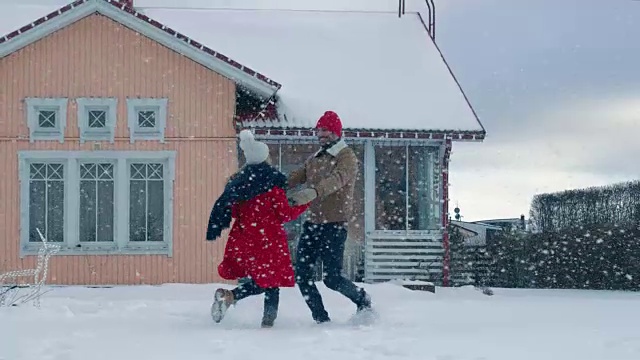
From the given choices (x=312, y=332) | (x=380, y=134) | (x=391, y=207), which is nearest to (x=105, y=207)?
(x=380, y=134)

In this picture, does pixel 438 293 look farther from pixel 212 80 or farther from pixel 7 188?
pixel 7 188

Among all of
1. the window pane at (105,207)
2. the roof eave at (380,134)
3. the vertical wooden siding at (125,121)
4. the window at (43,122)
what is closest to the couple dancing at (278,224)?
the roof eave at (380,134)

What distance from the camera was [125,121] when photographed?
13.7m

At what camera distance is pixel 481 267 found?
17578mm

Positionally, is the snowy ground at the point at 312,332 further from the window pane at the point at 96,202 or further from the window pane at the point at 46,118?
the window pane at the point at 46,118

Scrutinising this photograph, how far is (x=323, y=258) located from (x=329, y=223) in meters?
0.26

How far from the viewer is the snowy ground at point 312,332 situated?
215 inches

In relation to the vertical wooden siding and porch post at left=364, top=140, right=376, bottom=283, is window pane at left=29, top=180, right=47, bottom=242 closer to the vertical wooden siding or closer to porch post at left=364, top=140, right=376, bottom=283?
the vertical wooden siding

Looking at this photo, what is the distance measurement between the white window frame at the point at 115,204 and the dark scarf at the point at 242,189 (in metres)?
6.96

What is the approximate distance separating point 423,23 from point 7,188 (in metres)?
8.69

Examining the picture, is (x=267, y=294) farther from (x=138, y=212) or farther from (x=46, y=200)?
(x=46, y=200)

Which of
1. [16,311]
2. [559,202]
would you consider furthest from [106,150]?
[559,202]

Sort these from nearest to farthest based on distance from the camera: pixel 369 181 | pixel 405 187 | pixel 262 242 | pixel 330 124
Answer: pixel 262 242 → pixel 330 124 → pixel 369 181 → pixel 405 187

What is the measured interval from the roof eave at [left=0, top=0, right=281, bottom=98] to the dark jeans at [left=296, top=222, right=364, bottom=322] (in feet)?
22.2
